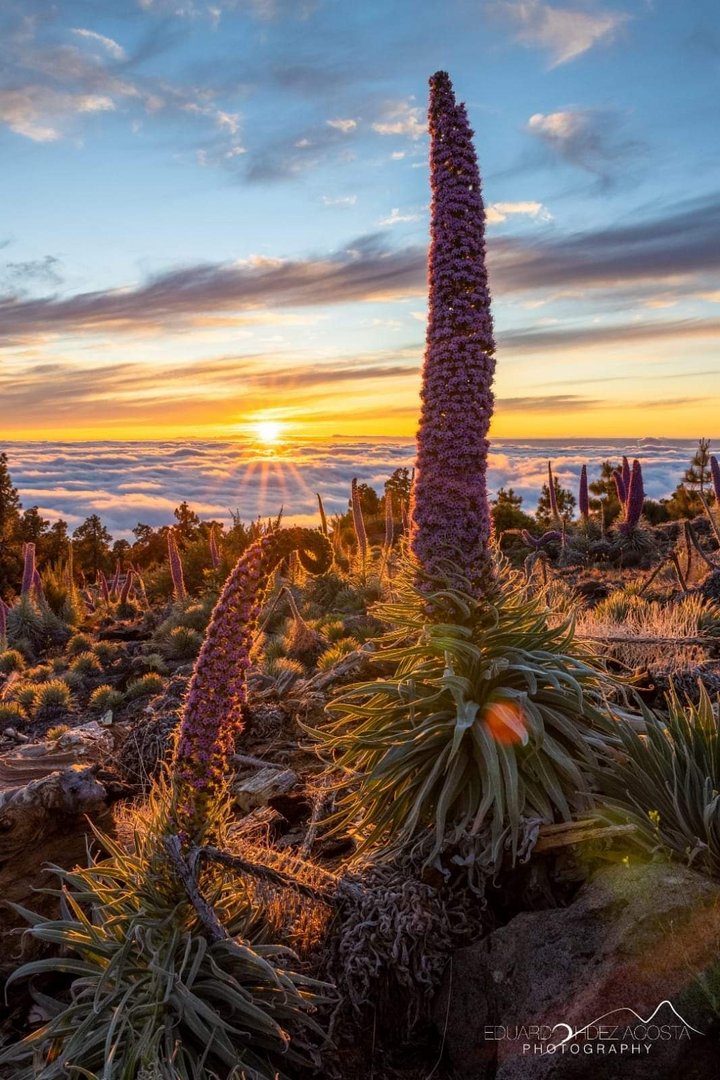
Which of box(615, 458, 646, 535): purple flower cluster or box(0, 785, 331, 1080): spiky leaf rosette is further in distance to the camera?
box(615, 458, 646, 535): purple flower cluster

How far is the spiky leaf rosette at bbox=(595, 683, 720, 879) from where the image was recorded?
3777 mm

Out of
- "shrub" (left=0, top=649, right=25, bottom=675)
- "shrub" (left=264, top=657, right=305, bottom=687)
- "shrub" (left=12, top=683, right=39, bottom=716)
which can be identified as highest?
"shrub" (left=264, top=657, right=305, bottom=687)

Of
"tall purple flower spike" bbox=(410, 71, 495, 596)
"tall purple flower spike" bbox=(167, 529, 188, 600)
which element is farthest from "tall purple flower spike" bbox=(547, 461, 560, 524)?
"tall purple flower spike" bbox=(410, 71, 495, 596)

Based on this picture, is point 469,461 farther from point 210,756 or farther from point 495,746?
point 210,756

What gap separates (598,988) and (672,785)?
1143 mm

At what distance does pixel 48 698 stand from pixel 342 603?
5.65 meters

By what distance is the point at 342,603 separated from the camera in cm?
1625

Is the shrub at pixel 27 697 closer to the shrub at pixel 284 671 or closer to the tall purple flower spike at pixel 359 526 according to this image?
the shrub at pixel 284 671

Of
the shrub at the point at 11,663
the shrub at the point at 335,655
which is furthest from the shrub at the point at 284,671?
the shrub at the point at 11,663

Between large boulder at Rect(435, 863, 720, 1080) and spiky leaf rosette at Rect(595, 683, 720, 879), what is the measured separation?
0.18 metres

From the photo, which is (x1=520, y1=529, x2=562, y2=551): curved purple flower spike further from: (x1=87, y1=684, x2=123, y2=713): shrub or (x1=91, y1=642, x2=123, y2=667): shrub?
(x1=91, y1=642, x2=123, y2=667): shrub

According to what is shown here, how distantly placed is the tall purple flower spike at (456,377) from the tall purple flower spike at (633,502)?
1642cm

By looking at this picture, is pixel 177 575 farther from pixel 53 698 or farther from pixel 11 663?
pixel 53 698

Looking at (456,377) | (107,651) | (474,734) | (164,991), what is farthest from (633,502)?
(164,991)
